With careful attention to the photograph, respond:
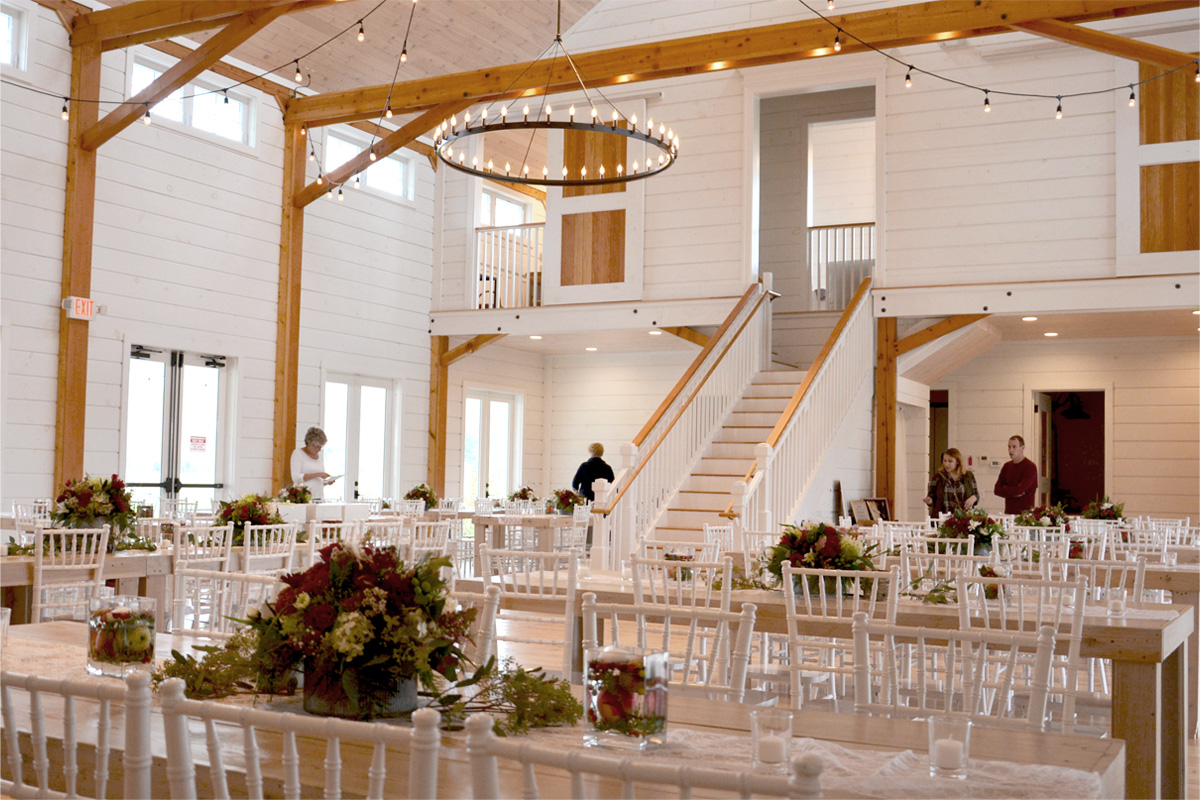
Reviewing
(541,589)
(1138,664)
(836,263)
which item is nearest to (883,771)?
(1138,664)

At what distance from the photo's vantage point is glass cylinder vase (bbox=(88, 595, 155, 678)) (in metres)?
2.62

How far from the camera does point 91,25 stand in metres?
9.74

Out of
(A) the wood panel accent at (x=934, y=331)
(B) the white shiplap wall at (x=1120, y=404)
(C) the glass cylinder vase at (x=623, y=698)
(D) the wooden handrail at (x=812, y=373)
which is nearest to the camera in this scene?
(C) the glass cylinder vase at (x=623, y=698)

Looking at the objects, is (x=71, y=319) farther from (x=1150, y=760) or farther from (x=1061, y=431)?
(x=1061, y=431)

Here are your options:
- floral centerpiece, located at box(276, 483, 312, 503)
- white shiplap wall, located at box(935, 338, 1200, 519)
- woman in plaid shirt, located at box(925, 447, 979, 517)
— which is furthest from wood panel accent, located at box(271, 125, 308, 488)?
white shiplap wall, located at box(935, 338, 1200, 519)

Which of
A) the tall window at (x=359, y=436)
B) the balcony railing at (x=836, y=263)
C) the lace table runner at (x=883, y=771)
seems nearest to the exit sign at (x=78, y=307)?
the tall window at (x=359, y=436)

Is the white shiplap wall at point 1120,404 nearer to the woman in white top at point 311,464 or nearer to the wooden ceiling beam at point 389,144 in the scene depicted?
the wooden ceiling beam at point 389,144

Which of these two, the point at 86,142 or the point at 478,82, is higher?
the point at 478,82

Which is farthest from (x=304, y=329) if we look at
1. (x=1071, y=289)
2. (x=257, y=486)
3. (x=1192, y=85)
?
(x=1192, y=85)

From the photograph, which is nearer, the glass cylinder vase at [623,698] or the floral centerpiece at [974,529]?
the glass cylinder vase at [623,698]

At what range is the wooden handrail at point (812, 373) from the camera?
9.62m

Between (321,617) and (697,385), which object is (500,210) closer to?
(697,385)

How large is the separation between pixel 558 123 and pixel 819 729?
5169 mm

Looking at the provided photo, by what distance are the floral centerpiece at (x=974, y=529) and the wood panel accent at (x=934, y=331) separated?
5.56 m
